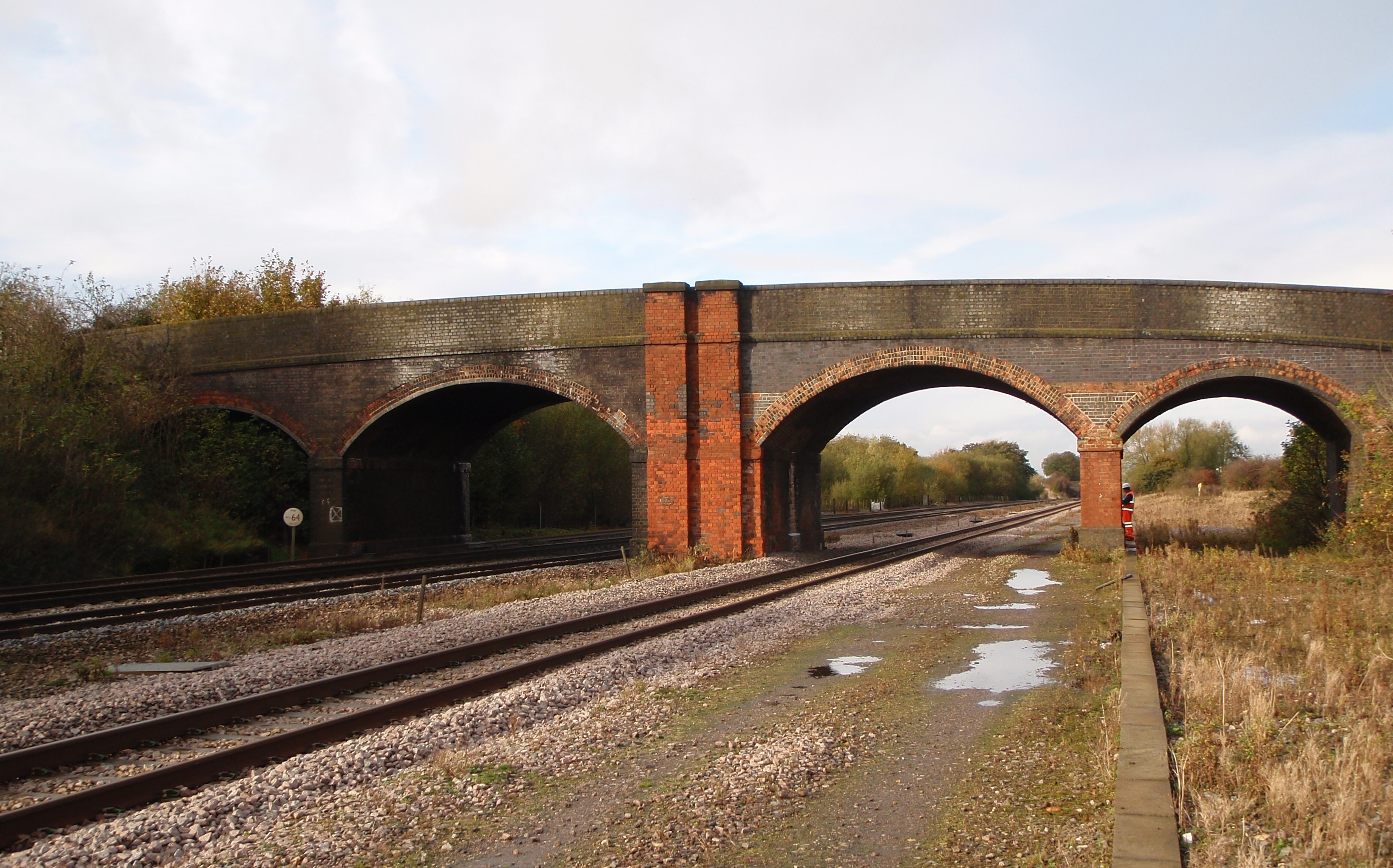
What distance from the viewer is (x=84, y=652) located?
9.52m

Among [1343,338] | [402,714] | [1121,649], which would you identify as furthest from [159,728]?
[1343,338]

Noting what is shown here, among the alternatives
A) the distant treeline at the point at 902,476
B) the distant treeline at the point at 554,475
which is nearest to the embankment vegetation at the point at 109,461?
the distant treeline at the point at 554,475

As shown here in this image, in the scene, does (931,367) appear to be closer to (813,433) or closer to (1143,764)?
(813,433)

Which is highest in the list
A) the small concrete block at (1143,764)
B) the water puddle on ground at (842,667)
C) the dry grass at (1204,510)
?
the small concrete block at (1143,764)

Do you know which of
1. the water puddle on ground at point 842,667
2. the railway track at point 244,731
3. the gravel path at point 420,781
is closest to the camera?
the gravel path at point 420,781

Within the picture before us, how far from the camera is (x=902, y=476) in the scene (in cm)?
6091

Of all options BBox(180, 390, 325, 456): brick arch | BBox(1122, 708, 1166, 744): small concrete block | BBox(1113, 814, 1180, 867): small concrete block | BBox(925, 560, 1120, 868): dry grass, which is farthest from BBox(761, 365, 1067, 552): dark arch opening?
BBox(1113, 814, 1180, 867): small concrete block

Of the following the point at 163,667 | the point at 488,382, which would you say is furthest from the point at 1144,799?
the point at 488,382

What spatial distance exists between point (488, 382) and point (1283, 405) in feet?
56.0

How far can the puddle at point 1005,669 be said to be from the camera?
24.0 ft

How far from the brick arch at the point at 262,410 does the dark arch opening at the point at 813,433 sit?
400 inches

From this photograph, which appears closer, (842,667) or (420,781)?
(420,781)

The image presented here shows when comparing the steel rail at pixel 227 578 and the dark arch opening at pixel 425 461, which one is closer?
the steel rail at pixel 227 578

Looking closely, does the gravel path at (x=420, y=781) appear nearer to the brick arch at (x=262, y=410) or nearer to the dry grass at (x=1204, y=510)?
the brick arch at (x=262, y=410)
